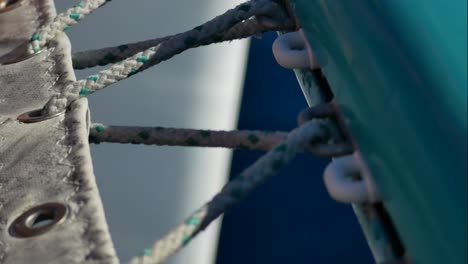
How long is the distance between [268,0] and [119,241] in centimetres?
29

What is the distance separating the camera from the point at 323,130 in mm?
654

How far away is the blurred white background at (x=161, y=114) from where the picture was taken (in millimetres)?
936

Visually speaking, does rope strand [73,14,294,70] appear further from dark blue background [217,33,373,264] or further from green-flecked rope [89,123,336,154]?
dark blue background [217,33,373,264]

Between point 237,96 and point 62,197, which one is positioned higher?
point 237,96

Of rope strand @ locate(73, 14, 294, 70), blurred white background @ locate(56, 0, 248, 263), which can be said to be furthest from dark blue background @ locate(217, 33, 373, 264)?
rope strand @ locate(73, 14, 294, 70)

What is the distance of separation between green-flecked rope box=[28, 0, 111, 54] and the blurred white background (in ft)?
0.58

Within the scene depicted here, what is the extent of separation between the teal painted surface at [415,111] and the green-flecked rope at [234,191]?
37mm

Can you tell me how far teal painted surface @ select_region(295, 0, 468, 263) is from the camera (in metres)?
0.52


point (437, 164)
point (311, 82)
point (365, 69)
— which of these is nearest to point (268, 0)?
point (311, 82)

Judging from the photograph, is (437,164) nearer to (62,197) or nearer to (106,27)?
(62,197)

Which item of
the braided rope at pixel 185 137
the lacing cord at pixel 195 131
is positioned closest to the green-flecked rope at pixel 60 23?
the lacing cord at pixel 195 131

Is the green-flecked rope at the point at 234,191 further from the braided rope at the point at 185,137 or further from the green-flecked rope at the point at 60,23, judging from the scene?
the green-flecked rope at the point at 60,23

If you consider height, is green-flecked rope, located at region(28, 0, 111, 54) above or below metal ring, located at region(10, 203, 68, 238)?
above

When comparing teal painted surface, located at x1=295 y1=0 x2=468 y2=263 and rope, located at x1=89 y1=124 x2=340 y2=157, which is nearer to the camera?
teal painted surface, located at x1=295 y1=0 x2=468 y2=263
